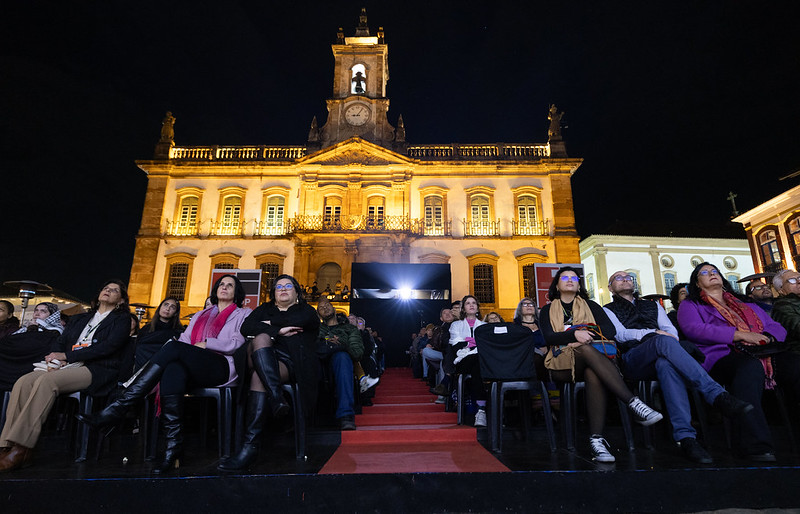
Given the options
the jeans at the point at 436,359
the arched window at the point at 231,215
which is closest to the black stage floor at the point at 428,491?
the jeans at the point at 436,359

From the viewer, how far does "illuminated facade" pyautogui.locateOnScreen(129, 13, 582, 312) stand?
17078 mm

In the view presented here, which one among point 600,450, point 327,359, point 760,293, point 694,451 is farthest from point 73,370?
point 760,293

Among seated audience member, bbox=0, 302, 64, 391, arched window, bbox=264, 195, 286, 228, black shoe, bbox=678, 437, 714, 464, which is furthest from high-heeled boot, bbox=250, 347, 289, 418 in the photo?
arched window, bbox=264, 195, 286, 228

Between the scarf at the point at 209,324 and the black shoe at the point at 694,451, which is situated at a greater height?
the scarf at the point at 209,324

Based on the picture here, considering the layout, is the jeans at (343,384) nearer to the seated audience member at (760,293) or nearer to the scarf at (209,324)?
the scarf at (209,324)

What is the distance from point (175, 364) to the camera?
122 inches

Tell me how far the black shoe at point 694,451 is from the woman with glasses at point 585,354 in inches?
10.3

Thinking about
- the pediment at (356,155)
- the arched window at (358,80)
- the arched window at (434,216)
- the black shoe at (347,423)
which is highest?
the arched window at (358,80)

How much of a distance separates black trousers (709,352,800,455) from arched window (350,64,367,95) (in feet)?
64.7

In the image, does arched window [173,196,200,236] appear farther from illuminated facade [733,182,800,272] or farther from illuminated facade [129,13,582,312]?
illuminated facade [733,182,800,272]

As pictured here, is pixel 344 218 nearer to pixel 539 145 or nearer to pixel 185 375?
pixel 539 145

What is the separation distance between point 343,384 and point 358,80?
1948cm

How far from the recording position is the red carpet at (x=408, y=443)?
289cm

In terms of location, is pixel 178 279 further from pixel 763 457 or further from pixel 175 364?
pixel 763 457
